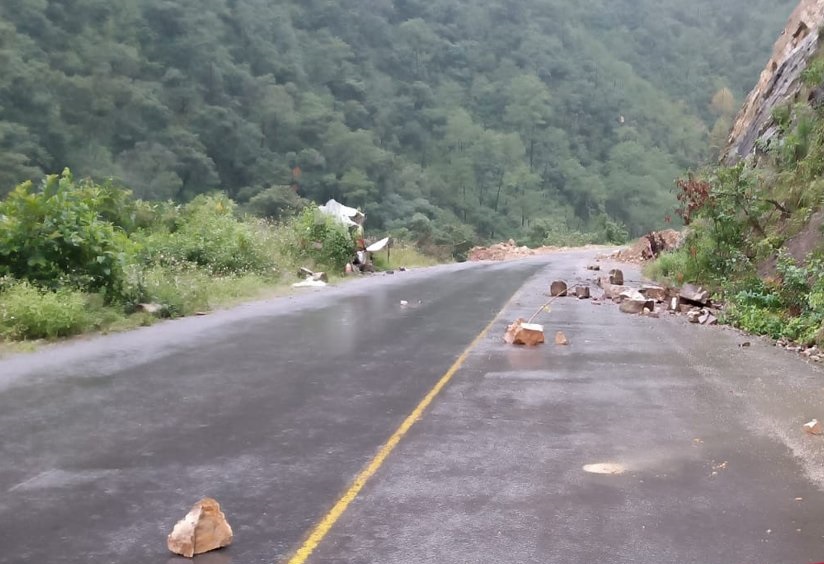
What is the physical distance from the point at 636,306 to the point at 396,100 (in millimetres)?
79833

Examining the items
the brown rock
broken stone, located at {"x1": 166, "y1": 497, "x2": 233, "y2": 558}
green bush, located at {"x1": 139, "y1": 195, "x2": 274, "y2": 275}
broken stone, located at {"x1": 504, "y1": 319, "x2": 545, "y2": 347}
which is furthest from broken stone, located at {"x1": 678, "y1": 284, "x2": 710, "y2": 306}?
broken stone, located at {"x1": 166, "y1": 497, "x2": 233, "y2": 558}

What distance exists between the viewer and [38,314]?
12531 mm

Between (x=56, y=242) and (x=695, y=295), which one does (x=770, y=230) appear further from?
(x=56, y=242)

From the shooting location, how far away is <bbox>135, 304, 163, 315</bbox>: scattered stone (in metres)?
15.2

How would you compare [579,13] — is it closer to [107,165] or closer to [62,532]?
[107,165]

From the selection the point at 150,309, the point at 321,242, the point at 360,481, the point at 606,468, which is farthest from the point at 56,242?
the point at 321,242

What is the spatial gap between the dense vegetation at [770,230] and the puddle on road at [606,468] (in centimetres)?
789

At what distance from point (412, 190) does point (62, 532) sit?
76872 millimetres

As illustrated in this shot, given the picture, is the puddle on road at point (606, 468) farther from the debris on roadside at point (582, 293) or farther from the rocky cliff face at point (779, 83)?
the rocky cliff face at point (779, 83)

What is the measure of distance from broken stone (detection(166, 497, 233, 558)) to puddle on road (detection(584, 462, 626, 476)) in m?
2.91

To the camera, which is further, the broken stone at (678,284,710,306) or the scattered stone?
the broken stone at (678,284,710,306)

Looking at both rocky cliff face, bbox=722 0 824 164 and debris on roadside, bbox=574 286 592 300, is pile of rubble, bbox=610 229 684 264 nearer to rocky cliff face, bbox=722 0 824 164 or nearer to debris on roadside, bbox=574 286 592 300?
rocky cliff face, bbox=722 0 824 164

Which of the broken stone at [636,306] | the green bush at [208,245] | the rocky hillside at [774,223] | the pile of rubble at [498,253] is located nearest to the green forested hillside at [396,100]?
the pile of rubble at [498,253]

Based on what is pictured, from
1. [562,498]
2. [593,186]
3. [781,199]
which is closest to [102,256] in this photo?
[562,498]
